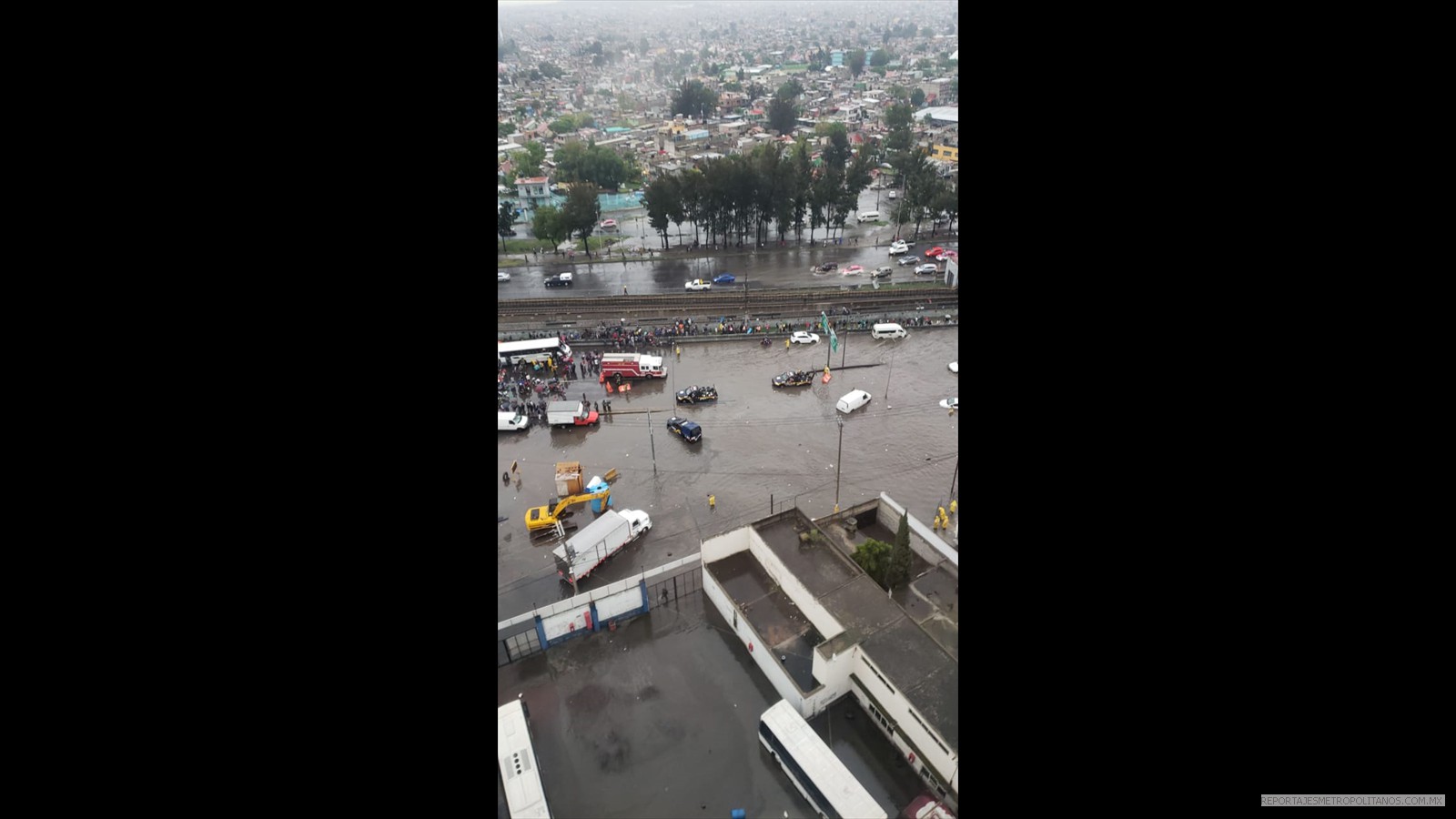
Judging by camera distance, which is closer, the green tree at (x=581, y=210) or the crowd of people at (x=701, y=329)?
the crowd of people at (x=701, y=329)

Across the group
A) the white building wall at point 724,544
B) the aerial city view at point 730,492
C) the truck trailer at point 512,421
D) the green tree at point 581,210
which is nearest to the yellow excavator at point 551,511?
the aerial city view at point 730,492

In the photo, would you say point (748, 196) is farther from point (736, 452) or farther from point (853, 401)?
point (736, 452)

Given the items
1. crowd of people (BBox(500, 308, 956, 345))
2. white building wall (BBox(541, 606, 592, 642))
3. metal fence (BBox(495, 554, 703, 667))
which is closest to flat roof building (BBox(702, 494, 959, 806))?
metal fence (BBox(495, 554, 703, 667))

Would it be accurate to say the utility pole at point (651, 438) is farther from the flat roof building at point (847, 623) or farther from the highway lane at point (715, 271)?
the highway lane at point (715, 271)
